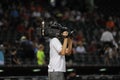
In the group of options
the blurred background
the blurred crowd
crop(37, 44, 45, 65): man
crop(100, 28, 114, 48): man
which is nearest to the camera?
the blurred background

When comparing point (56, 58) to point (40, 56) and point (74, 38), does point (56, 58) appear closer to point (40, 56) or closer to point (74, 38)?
point (40, 56)

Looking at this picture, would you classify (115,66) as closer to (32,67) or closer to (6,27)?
(32,67)

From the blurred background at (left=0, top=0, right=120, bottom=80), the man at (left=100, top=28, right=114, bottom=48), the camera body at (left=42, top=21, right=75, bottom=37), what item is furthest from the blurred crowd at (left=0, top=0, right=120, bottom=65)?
the camera body at (left=42, top=21, right=75, bottom=37)

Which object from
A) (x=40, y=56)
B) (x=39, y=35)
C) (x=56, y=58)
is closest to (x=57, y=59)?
(x=56, y=58)

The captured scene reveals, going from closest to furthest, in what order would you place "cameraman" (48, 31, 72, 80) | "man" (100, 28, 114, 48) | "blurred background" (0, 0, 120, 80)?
"cameraman" (48, 31, 72, 80)
"blurred background" (0, 0, 120, 80)
"man" (100, 28, 114, 48)

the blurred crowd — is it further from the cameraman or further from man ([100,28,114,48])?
the cameraman

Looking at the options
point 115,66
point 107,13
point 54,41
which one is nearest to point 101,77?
point 115,66

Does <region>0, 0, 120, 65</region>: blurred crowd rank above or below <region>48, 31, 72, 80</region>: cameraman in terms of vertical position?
above

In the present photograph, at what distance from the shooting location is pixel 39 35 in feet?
57.2

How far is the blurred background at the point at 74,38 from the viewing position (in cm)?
1527

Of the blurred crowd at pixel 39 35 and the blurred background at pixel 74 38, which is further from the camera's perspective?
the blurred crowd at pixel 39 35

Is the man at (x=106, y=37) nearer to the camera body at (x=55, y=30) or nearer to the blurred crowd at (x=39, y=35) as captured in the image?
the blurred crowd at (x=39, y=35)

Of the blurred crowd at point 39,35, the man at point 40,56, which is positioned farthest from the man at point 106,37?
the man at point 40,56

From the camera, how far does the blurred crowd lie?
664 inches
